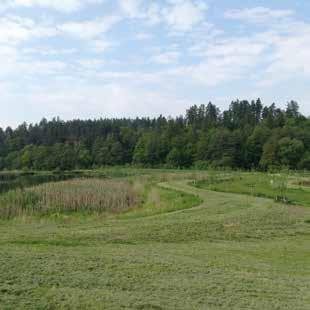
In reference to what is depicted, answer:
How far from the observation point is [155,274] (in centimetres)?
704

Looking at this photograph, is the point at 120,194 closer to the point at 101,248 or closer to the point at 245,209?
the point at 245,209

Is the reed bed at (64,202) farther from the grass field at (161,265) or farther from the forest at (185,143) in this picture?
the forest at (185,143)

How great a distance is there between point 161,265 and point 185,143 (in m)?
70.3

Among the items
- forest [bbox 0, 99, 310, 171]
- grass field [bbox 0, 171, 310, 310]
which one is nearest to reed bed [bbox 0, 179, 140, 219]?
grass field [bbox 0, 171, 310, 310]

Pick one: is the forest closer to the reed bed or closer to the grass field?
the reed bed

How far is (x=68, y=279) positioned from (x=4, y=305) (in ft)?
4.29

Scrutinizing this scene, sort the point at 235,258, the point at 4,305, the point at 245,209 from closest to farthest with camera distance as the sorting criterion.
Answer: the point at 4,305, the point at 235,258, the point at 245,209

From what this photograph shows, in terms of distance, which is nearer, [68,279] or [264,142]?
[68,279]

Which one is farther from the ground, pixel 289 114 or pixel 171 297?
pixel 289 114

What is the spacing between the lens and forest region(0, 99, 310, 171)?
64.6 meters

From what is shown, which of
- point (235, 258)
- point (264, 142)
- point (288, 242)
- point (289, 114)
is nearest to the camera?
point (235, 258)

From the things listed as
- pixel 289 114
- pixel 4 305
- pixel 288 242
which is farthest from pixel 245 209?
pixel 289 114

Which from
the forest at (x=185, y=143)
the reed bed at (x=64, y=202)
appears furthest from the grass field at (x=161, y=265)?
the forest at (x=185, y=143)

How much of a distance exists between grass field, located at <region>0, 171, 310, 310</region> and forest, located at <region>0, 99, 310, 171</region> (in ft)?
150
